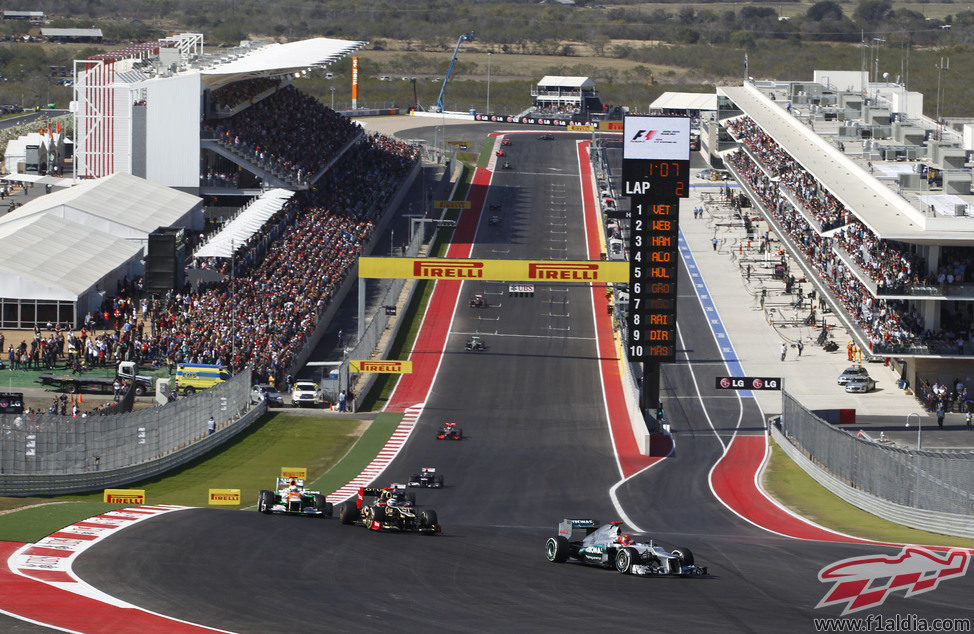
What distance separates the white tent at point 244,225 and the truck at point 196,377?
1205cm

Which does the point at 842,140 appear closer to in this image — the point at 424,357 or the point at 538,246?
the point at 538,246

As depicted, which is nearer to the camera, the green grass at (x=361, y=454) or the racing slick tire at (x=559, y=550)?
the racing slick tire at (x=559, y=550)

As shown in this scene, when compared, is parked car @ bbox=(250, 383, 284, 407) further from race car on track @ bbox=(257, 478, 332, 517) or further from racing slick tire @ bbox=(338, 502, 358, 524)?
racing slick tire @ bbox=(338, 502, 358, 524)

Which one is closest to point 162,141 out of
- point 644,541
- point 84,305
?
point 84,305

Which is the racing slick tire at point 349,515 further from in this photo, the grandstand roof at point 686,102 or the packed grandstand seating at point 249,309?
the grandstand roof at point 686,102

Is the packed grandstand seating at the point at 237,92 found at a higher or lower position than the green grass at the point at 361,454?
higher

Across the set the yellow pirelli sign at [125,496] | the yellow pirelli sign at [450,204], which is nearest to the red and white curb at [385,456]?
the yellow pirelli sign at [125,496]

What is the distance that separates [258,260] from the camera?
8856 centimetres

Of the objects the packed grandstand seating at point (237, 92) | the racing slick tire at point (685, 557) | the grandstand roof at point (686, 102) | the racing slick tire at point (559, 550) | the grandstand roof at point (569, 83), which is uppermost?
the grandstand roof at point (569, 83)

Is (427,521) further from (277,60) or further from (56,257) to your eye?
(277,60)

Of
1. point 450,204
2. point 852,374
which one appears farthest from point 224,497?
point 450,204

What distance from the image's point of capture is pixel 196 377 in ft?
229

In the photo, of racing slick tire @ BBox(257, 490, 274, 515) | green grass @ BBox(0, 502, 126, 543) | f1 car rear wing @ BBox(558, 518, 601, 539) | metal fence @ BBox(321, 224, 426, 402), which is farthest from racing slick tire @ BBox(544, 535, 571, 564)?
metal fence @ BBox(321, 224, 426, 402)

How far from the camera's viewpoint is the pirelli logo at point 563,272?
82250mm
